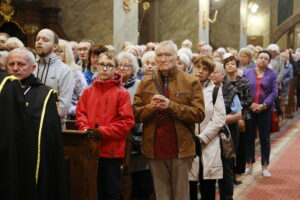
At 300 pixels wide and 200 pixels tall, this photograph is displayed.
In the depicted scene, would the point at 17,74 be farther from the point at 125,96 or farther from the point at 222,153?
the point at 222,153

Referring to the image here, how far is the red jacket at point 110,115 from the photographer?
4395 millimetres

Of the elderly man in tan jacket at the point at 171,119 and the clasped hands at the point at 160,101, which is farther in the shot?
the elderly man in tan jacket at the point at 171,119

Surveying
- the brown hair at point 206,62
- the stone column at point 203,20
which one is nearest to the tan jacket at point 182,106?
the brown hair at point 206,62

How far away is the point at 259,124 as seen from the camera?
7262 millimetres

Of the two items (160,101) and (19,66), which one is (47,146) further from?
(160,101)

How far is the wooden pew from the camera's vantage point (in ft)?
14.0

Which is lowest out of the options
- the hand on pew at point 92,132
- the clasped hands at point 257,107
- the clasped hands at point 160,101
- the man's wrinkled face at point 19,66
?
the hand on pew at point 92,132

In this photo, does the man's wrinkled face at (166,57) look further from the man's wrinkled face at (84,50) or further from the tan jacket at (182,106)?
the man's wrinkled face at (84,50)

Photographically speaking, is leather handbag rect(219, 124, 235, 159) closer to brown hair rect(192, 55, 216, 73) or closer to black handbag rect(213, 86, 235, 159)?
black handbag rect(213, 86, 235, 159)

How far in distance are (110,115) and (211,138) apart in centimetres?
105

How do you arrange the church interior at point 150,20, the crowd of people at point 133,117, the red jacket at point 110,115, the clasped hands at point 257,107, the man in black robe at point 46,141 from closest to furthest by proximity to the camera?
the man in black robe at point 46,141, the crowd of people at point 133,117, the red jacket at point 110,115, the clasped hands at point 257,107, the church interior at point 150,20

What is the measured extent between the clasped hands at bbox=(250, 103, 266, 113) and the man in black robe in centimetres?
423

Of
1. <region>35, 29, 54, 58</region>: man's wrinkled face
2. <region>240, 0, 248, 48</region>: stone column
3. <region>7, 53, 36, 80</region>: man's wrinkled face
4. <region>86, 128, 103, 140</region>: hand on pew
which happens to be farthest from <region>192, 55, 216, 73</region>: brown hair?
<region>240, 0, 248, 48</region>: stone column

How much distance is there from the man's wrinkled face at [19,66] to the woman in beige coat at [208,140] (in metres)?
1.85
